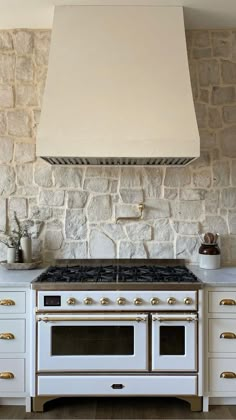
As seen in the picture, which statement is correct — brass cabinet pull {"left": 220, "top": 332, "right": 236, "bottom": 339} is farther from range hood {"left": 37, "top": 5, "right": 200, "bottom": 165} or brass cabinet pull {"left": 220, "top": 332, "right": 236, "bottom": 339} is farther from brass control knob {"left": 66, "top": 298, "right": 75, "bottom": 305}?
range hood {"left": 37, "top": 5, "right": 200, "bottom": 165}

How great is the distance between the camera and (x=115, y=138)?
8.33 ft

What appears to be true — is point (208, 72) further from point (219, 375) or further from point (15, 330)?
point (15, 330)

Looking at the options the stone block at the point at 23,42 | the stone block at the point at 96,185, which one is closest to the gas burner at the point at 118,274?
the stone block at the point at 96,185

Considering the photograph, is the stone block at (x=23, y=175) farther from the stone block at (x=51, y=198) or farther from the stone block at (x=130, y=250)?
the stone block at (x=130, y=250)

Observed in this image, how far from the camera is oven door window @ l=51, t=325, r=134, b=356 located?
→ 8.18 feet

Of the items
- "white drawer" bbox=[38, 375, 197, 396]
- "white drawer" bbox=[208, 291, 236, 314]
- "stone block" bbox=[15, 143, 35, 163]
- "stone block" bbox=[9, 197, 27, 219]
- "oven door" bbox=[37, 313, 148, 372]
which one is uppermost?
"stone block" bbox=[15, 143, 35, 163]

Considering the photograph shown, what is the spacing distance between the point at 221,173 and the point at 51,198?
137 centimetres

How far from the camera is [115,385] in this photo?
2494mm

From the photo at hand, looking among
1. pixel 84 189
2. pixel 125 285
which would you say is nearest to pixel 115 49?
pixel 84 189

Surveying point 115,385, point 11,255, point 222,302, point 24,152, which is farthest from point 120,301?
point 24,152

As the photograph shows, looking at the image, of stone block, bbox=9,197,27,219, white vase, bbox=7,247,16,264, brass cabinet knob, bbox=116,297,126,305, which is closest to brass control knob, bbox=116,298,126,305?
brass cabinet knob, bbox=116,297,126,305

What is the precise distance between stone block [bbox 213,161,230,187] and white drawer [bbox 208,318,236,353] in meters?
1.10

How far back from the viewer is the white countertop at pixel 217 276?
2516 mm

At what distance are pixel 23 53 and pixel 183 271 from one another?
6.90 ft
